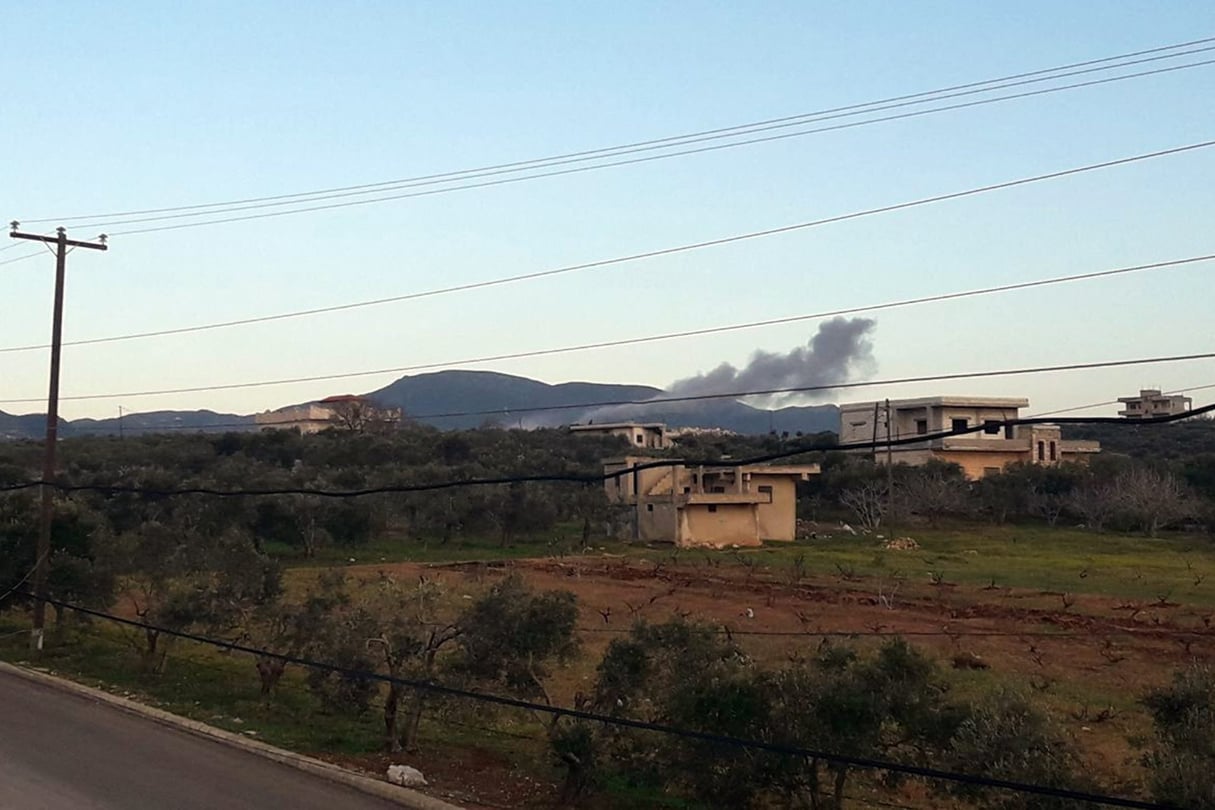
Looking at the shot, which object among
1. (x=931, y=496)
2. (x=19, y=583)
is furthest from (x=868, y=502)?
(x=19, y=583)

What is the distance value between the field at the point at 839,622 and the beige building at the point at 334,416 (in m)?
42.6

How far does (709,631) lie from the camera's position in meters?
13.0

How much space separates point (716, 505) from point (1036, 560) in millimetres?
16331

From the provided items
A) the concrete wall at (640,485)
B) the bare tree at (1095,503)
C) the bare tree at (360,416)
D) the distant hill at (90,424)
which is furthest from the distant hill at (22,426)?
the bare tree at (1095,503)

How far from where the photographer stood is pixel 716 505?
60375mm

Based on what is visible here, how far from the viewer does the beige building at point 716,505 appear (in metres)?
59.8

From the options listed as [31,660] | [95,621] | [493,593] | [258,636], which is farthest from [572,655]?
[95,621]

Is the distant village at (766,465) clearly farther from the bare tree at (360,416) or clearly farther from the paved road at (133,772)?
the paved road at (133,772)

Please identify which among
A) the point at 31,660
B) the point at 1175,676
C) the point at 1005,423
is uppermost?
the point at 1005,423

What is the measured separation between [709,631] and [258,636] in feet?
29.6

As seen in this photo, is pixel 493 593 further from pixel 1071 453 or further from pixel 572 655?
pixel 1071 453

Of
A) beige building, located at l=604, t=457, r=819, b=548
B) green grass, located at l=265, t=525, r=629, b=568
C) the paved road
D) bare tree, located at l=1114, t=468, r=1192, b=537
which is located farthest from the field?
beige building, located at l=604, t=457, r=819, b=548

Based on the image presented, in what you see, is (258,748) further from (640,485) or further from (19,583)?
(640,485)

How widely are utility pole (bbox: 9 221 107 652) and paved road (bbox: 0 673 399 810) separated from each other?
23.7 feet
